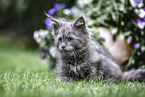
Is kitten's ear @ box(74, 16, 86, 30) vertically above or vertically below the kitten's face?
above

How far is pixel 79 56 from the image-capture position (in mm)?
2600

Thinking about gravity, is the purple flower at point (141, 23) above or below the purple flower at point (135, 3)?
below

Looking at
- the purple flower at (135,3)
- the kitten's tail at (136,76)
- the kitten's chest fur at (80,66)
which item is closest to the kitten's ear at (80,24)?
the kitten's chest fur at (80,66)

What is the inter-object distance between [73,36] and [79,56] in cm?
32

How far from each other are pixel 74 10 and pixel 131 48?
4.90 ft

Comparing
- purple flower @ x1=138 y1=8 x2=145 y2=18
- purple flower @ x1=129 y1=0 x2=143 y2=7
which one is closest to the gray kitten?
purple flower @ x1=138 y1=8 x2=145 y2=18

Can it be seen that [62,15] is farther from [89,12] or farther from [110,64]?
[110,64]

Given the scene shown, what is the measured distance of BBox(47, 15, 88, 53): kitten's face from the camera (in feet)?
8.13

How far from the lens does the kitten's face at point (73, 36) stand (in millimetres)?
2479

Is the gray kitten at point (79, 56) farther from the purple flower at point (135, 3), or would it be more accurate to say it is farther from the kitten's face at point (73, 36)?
the purple flower at point (135, 3)

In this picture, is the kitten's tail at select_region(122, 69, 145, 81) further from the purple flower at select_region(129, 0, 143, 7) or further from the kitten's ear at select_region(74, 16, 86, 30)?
the purple flower at select_region(129, 0, 143, 7)

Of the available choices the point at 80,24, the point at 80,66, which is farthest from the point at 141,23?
the point at 80,66

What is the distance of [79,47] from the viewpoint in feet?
8.36

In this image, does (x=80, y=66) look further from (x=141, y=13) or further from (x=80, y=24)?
(x=141, y=13)
